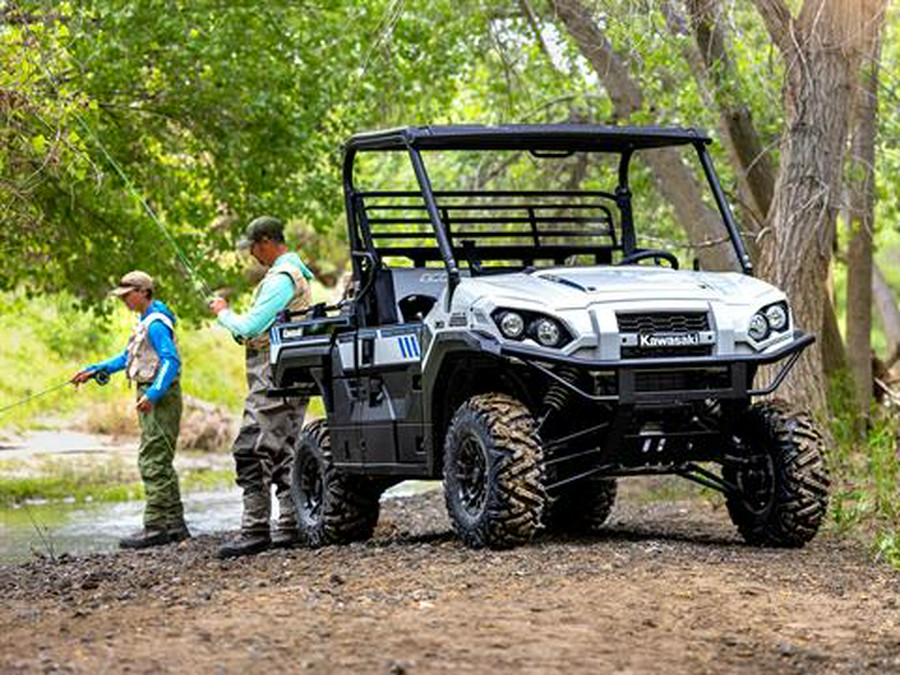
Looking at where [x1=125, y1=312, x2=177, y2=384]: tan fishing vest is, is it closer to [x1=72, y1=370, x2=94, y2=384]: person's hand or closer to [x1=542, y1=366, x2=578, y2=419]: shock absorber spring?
[x1=72, y1=370, x2=94, y2=384]: person's hand

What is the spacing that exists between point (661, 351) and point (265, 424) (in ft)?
10.5

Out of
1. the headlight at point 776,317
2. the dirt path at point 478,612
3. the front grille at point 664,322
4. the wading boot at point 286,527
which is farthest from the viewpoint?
the wading boot at point 286,527

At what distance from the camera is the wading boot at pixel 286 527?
12.4 metres

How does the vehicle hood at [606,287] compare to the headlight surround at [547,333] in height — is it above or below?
above

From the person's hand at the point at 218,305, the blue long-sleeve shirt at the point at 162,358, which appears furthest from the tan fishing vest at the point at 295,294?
the blue long-sleeve shirt at the point at 162,358

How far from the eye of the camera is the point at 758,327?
33.5 feet

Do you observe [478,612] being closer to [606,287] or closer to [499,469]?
[499,469]

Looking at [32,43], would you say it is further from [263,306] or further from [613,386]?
[613,386]

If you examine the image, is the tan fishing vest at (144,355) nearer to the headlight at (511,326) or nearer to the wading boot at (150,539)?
the wading boot at (150,539)

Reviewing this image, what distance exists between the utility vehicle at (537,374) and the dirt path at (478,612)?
1.32 feet

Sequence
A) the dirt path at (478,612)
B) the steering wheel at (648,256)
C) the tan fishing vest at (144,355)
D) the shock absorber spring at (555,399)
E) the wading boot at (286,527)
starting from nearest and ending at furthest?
the dirt path at (478,612)
the shock absorber spring at (555,399)
the steering wheel at (648,256)
the wading boot at (286,527)
the tan fishing vest at (144,355)

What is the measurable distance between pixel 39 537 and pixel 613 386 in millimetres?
6922

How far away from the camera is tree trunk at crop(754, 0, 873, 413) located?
14492 millimetres

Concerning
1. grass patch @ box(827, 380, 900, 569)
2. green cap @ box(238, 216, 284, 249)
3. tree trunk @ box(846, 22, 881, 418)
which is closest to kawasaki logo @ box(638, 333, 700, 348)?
→ grass patch @ box(827, 380, 900, 569)
